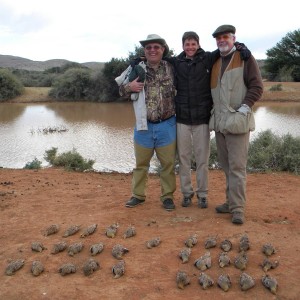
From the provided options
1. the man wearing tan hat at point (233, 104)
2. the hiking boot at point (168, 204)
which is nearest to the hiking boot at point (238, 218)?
the man wearing tan hat at point (233, 104)

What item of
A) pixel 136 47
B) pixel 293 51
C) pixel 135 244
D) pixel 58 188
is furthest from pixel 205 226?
pixel 293 51

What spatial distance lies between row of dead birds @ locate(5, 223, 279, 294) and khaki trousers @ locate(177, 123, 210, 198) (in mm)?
1030

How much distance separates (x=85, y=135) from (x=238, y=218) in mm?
11762

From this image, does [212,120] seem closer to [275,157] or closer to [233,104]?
[233,104]

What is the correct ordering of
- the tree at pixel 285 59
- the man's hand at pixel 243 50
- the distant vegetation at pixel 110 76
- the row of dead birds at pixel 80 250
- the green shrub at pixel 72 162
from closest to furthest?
the row of dead birds at pixel 80 250 → the man's hand at pixel 243 50 → the green shrub at pixel 72 162 → the distant vegetation at pixel 110 76 → the tree at pixel 285 59

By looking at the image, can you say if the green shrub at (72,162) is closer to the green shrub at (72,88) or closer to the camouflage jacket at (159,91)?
the camouflage jacket at (159,91)

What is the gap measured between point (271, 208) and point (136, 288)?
2624 mm

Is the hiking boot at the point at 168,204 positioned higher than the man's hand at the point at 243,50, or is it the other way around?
the man's hand at the point at 243,50

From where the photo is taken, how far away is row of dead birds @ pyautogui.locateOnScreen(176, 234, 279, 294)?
3494 millimetres

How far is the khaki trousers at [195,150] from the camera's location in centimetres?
510

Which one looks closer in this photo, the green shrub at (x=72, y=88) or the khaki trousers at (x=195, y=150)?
the khaki trousers at (x=195, y=150)

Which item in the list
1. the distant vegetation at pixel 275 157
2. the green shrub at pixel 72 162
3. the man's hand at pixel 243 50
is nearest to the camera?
the man's hand at pixel 243 50

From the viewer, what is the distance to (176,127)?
523 cm

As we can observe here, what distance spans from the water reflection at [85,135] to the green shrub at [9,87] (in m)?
13.5
